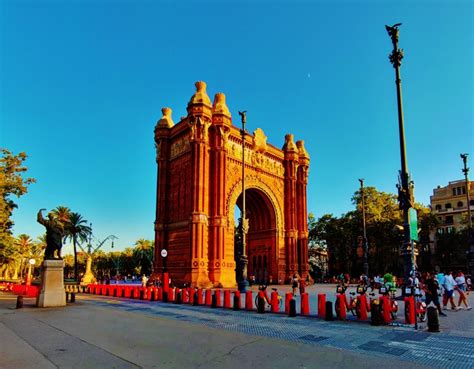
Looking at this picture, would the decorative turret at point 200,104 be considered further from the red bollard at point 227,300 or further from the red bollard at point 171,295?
the red bollard at point 227,300

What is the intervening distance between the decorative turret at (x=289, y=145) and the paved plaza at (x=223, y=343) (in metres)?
39.7

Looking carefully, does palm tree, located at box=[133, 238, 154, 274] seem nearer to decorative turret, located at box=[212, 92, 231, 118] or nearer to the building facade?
decorative turret, located at box=[212, 92, 231, 118]

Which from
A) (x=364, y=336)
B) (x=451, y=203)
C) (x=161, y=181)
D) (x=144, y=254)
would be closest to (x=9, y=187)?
(x=161, y=181)

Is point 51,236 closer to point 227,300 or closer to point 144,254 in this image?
point 227,300

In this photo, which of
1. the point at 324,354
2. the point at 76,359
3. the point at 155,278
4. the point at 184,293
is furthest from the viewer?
the point at 155,278

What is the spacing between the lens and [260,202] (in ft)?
163

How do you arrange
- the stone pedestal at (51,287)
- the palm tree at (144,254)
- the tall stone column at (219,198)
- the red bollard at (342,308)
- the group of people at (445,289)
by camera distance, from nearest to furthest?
1. the red bollard at (342,308)
2. the group of people at (445,289)
3. the stone pedestal at (51,287)
4. the tall stone column at (219,198)
5. the palm tree at (144,254)

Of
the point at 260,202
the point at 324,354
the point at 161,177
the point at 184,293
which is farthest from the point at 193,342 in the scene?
the point at 260,202

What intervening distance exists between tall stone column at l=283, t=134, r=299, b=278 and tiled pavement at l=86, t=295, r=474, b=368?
34.0 meters

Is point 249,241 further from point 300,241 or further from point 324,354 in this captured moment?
point 324,354

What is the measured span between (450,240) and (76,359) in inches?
2706

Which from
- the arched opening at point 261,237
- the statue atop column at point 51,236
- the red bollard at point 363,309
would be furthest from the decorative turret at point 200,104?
the red bollard at point 363,309

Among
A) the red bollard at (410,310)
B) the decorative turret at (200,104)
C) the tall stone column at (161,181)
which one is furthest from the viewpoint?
the tall stone column at (161,181)

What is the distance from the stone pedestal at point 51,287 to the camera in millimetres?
17828
